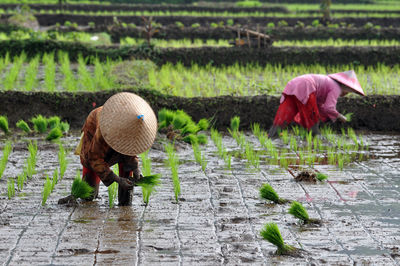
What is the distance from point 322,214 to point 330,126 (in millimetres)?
3788

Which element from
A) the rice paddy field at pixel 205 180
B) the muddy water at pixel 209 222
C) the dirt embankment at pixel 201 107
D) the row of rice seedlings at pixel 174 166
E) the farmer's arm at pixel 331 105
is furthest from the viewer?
the dirt embankment at pixel 201 107

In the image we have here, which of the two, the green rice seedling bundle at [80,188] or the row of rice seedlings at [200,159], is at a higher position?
the green rice seedling bundle at [80,188]

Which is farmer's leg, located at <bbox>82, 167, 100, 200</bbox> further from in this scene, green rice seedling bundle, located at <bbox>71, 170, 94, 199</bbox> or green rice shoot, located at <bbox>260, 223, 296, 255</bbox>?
green rice shoot, located at <bbox>260, 223, 296, 255</bbox>

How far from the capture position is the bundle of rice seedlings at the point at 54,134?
22.5 feet

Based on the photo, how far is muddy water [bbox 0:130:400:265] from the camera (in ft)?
12.4

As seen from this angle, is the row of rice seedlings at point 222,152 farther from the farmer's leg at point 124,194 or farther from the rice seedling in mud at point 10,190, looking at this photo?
the rice seedling in mud at point 10,190

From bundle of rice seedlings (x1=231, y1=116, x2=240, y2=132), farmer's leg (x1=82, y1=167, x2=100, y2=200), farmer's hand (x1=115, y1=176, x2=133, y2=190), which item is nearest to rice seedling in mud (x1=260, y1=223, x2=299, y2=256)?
farmer's hand (x1=115, y1=176, x2=133, y2=190)

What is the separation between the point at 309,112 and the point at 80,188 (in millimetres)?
3426

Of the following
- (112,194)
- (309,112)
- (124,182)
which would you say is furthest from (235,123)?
(124,182)

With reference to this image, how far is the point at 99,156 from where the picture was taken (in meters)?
4.43

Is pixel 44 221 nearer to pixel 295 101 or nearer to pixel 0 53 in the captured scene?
pixel 295 101

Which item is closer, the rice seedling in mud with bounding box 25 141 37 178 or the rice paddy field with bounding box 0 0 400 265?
the rice paddy field with bounding box 0 0 400 265

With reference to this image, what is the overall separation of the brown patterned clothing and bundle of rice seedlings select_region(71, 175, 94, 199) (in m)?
0.12

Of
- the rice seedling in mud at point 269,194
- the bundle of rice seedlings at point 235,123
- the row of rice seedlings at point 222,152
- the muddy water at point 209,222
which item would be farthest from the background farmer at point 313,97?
the rice seedling in mud at point 269,194
